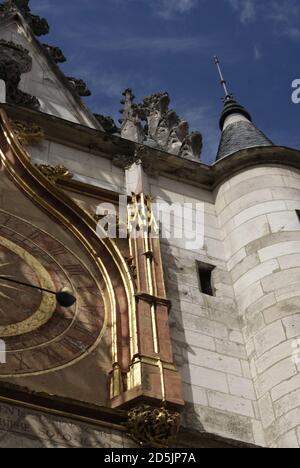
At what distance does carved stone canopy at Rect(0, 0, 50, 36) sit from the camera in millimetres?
17553

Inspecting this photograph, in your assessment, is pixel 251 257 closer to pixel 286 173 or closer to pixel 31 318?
pixel 286 173

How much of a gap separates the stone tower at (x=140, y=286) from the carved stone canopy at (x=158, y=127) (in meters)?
0.15

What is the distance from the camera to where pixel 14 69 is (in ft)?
48.4

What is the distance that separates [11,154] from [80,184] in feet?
3.70

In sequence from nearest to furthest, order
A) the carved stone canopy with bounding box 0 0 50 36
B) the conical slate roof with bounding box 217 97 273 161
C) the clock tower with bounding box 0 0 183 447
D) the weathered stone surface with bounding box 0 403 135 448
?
the weathered stone surface with bounding box 0 403 135 448 → the clock tower with bounding box 0 0 183 447 → the conical slate roof with bounding box 217 97 273 161 → the carved stone canopy with bounding box 0 0 50 36

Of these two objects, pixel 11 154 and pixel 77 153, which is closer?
pixel 11 154

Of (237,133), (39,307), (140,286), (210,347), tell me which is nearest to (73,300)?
(39,307)

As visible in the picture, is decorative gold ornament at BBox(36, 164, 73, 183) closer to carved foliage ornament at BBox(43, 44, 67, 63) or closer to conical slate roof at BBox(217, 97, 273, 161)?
conical slate roof at BBox(217, 97, 273, 161)

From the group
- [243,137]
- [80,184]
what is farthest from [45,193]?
[243,137]

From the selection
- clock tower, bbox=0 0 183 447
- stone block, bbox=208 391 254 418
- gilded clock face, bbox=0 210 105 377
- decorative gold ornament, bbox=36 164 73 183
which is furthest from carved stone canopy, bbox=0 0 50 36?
stone block, bbox=208 391 254 418

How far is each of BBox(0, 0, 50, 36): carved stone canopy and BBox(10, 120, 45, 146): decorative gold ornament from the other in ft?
16.8

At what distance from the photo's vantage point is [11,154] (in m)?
12.3

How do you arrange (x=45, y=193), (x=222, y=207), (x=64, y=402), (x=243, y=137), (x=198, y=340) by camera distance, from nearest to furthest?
(x=64, y=402), (x=198, y=340), (x=45, y=193), (x=222, y=207), (x=243, y=137)

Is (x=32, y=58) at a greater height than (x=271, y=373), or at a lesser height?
greater
